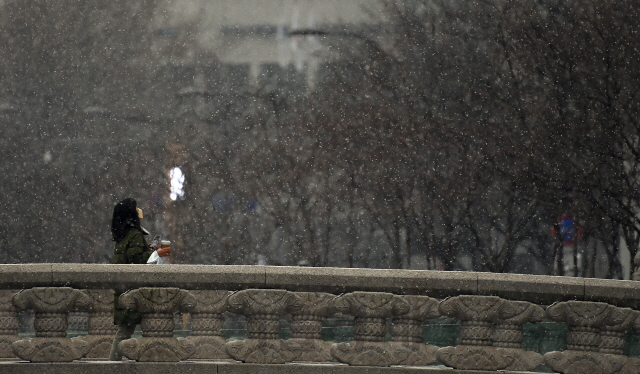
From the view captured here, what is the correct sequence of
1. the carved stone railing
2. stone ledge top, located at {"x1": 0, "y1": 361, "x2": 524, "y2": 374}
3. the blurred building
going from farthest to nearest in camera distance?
the blurred building
the carved stone railing
stone ledge top, located at {"x1": 0, "y1": 361, "x2": 524, "y2": 374}

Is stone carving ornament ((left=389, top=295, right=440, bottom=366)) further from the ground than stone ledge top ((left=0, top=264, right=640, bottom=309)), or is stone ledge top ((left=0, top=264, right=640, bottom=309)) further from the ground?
stone ledge top ((left=0, top=264, right=640, bottom=309))

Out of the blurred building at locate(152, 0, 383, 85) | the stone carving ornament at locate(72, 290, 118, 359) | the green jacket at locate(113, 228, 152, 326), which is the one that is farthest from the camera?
the blurred building at locate(152, 0, 383, 85)

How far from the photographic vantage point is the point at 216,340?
9227mm

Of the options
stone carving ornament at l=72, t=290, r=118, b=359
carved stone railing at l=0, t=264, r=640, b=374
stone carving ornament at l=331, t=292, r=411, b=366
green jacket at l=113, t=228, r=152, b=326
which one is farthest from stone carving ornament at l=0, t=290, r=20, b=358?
stone carving ornament at l=331, t=292, r=411, b=366

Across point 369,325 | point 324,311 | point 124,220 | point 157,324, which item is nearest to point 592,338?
point 369,325

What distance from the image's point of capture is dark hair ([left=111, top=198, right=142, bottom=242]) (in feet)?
→ 33.6

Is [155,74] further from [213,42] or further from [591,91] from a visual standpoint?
[591,91]

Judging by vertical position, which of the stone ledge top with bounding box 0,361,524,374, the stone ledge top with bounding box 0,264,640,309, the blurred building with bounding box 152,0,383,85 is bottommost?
the stone ledge top with bounding box 0,361,524,374

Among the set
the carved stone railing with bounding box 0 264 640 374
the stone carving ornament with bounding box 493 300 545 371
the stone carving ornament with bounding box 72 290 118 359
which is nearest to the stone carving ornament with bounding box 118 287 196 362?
the carved stone railing with bounding box 0 264 640 374

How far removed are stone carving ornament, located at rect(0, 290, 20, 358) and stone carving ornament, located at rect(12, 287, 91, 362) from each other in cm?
10

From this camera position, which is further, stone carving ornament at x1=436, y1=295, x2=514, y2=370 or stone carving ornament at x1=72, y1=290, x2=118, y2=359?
stone carving ornament at x1=72, y1=290, x2=118, y2=359

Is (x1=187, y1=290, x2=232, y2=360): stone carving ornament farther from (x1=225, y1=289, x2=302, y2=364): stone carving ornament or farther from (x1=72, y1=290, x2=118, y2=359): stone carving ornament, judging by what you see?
(x1=72, y1=290, x2=118, y2=359): stone carving ornament

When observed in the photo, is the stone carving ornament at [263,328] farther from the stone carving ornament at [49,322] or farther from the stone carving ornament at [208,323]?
the stone carving ornament at [49,322]

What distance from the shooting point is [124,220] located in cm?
1028
